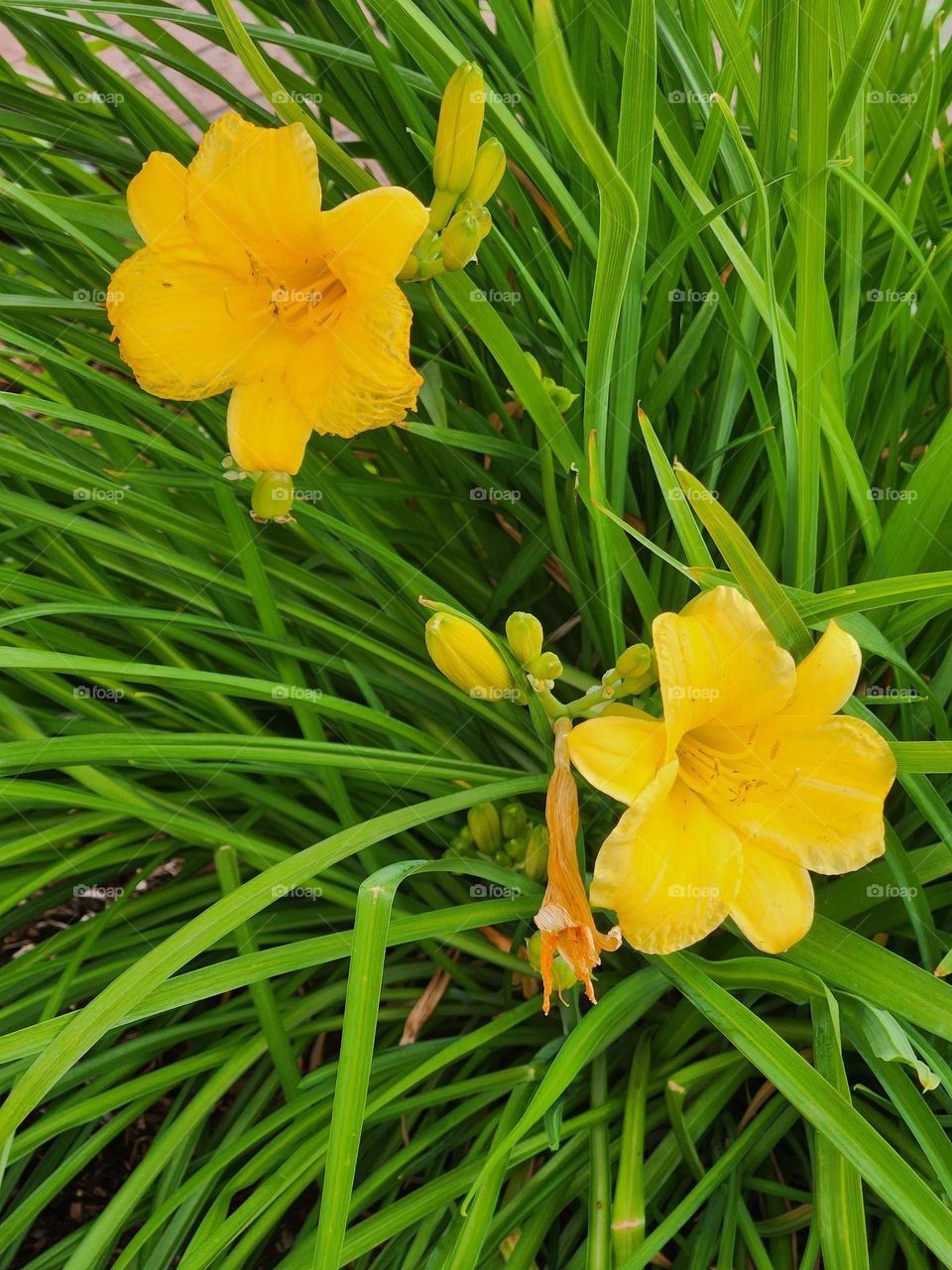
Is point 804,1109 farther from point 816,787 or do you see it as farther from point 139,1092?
point 139,1092

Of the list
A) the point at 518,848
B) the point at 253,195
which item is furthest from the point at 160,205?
the point at 518,848

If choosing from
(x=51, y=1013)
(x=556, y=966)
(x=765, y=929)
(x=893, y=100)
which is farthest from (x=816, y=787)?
(x=893, y=100)

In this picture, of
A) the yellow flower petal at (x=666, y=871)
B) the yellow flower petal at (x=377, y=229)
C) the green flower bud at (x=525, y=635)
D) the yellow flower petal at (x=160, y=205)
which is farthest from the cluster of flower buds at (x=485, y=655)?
the yellow flower petal at (x=160, y=205)

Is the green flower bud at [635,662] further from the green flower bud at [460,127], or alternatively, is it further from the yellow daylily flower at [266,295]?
the green flower bud at [460,127]

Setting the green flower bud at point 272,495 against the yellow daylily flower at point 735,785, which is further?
the green flower bud at point 272,495

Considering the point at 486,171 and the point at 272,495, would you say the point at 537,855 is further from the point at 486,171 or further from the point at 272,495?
the point at 486,171

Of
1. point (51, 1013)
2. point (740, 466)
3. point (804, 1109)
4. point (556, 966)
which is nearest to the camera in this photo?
point (804, 1109)

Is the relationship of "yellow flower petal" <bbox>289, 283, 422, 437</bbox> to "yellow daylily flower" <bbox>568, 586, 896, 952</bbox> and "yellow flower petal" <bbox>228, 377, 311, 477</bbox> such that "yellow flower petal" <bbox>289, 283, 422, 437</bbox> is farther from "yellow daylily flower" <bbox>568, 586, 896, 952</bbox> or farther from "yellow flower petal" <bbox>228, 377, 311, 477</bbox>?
"yellow daylily flower" <bbox>568, 586, 896, 952</bbox>
